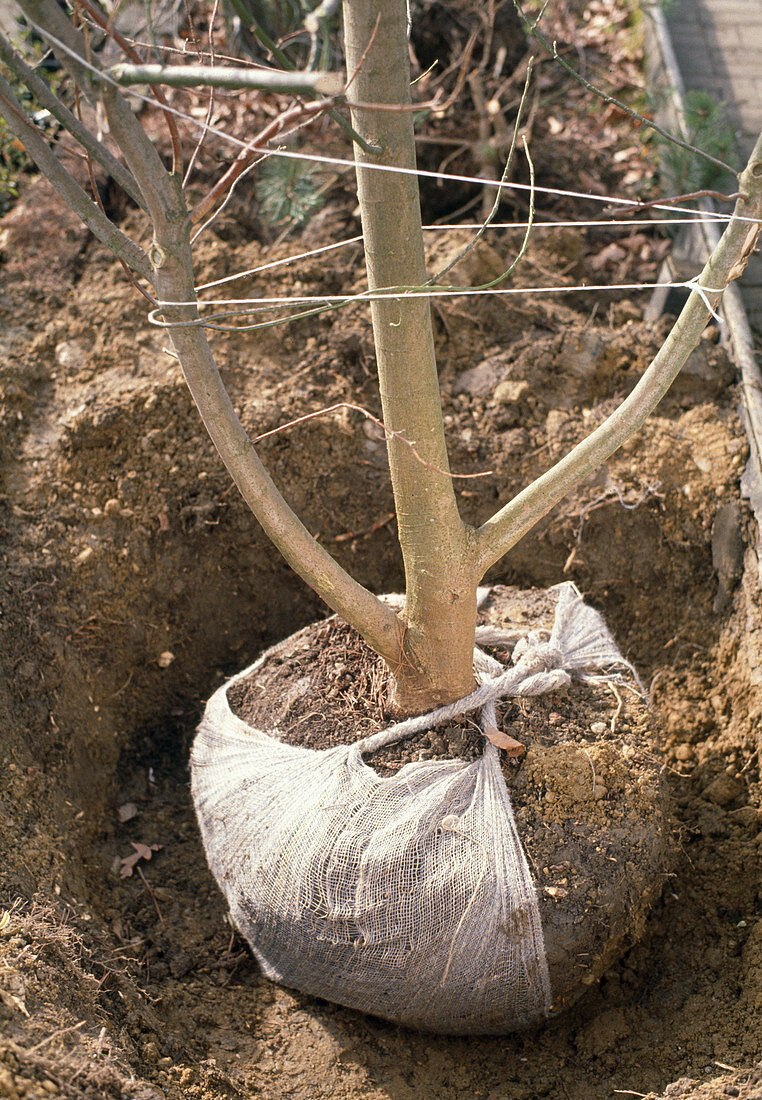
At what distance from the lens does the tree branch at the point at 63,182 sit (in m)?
1.31

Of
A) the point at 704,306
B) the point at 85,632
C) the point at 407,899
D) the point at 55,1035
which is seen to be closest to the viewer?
the point at 55,1035

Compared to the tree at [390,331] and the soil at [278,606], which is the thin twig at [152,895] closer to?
the soil at [278,606]

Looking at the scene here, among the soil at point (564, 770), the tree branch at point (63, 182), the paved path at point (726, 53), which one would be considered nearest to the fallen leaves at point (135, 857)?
the soil at point (564, 770)

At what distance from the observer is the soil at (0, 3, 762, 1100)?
1786 mm

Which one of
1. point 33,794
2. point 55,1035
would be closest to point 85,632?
point 33,794

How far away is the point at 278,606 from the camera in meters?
2.93

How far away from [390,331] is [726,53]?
394 cm

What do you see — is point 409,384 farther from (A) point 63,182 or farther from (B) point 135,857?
(B) point 135,857

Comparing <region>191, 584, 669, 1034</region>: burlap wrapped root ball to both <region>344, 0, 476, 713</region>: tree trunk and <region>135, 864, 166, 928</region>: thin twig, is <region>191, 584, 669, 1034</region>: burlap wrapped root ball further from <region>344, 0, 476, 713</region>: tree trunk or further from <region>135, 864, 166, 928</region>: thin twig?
<region>135, 864, 166, 928</region>: thin twig

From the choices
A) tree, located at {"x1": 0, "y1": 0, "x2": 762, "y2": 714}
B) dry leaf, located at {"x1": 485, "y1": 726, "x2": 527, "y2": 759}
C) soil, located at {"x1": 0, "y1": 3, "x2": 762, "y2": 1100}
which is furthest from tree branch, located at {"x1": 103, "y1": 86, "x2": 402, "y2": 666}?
soil, located at {"x1": 0, "y1": 3, "x2": 762, "y2": 1100}

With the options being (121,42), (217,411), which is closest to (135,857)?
(217,411)

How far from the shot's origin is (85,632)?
2.52m

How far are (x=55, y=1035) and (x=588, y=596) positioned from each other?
6.66 feet

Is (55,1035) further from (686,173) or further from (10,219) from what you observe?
(686,173)
